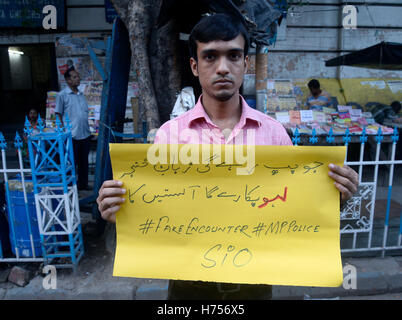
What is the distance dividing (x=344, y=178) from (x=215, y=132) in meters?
0.68

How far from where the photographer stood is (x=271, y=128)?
1675 mm

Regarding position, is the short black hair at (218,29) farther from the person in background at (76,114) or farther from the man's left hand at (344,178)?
the person in background at (76,114)

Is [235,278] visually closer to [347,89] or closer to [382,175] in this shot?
[382,175]

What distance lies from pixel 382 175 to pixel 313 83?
269 centimetres

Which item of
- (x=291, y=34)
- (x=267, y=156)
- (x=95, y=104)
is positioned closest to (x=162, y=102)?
(x=267, y=156)

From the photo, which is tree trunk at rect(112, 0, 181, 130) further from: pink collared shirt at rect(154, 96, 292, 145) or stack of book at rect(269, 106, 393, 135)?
stack of book at rect(269, 106, 393, 135)

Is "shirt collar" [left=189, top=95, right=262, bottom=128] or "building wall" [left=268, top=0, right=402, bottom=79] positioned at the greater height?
"building wall" [left=268, top=0, right=402, bottom=79]

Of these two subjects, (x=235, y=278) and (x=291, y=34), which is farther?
(x=291, y=34)

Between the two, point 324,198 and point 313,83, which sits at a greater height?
point 313,83

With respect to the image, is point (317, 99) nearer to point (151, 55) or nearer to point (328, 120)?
point (328, 120)

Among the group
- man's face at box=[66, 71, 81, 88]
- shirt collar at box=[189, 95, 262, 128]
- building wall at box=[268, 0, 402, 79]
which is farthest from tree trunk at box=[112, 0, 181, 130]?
building wall at box=[268, 0, 402, 79]

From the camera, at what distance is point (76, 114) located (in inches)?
215

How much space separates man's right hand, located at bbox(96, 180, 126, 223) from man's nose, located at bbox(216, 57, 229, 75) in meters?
0.73

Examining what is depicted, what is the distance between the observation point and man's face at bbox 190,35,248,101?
153cm
